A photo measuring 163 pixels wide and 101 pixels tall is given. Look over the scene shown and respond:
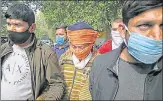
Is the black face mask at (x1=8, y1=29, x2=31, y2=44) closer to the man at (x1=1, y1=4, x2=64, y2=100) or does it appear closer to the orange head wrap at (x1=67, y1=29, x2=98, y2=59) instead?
the man at (x1=1, y1=4, x2=64, y2=100)

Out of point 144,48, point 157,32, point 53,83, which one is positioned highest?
point 157,32

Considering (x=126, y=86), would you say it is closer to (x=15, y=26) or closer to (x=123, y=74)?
(x=123, y=74)

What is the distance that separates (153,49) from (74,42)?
1.46 metres

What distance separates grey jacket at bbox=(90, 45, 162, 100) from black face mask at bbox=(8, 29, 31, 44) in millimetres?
883

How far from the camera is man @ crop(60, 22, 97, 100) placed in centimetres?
307

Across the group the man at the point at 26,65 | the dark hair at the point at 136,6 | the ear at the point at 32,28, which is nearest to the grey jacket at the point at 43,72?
the man at the point at 26,65

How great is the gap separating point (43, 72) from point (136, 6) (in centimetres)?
110

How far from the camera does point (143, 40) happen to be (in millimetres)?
2111

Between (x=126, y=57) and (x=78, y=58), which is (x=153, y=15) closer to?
(x=126, y=57)

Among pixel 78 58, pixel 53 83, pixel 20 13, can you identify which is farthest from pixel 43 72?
pixel 78 58

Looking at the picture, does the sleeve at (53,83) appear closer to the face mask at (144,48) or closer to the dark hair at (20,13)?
the dark hair at (20,13)

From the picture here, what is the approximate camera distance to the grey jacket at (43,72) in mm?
2686

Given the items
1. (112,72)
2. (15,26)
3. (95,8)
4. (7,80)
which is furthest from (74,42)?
(95,8)

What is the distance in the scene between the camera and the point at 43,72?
108 inches
